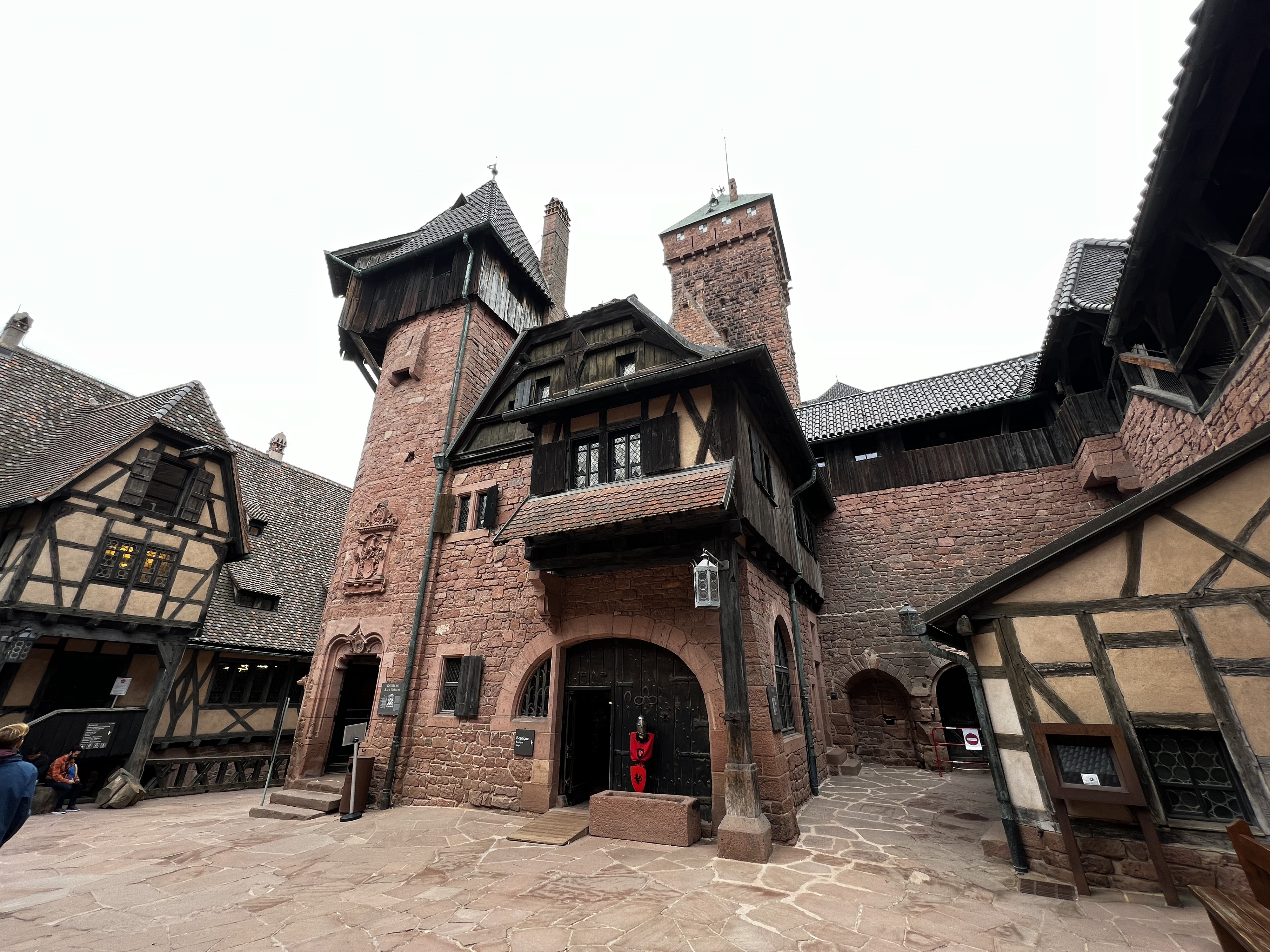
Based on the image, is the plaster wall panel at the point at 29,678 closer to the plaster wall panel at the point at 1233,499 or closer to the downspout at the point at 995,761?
the downspout at the point at 995,761

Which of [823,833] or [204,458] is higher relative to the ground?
[204,458]

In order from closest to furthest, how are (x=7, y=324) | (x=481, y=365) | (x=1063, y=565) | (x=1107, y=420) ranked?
(x=1063, y=565) < (x=1107, y=420) < (x=481, y=365) < (x=7, y=324)

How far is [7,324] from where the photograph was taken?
52.9ft

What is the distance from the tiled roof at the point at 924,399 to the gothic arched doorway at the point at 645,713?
8967 mm

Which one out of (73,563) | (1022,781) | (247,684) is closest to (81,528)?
(73,563)

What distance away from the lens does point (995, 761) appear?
18.0 ft

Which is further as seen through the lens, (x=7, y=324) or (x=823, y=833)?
(x=7, y=324)

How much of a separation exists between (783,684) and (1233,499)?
6.03m

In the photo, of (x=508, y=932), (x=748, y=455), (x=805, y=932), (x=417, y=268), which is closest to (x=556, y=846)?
(x=508, y=932)

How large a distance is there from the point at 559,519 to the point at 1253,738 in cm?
733

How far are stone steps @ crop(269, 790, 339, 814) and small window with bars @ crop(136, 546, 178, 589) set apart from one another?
274 inches

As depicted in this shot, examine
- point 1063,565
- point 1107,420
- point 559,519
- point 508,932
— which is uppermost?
point 1107,420

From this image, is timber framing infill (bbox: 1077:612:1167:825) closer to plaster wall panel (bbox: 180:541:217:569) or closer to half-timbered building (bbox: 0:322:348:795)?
half-timbered building (bbox: 0:322:348:795)

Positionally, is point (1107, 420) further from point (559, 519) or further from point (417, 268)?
point (417, 268)
